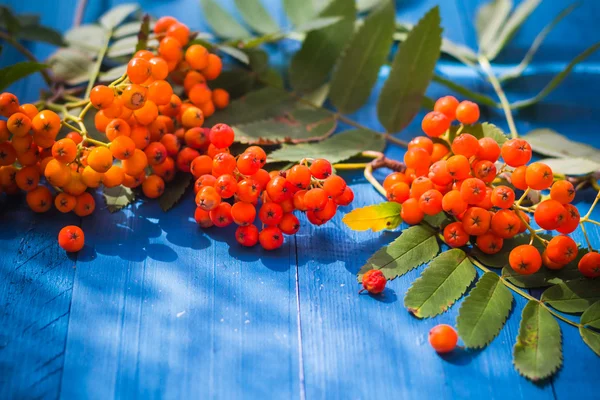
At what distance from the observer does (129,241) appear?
0.90 m

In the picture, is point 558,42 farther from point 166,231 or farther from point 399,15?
point 166,231

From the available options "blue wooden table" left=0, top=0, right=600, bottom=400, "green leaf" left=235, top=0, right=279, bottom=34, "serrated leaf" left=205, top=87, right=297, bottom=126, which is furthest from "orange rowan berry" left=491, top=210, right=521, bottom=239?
"green leaf" left=235, top=0, right=279, bottom=34

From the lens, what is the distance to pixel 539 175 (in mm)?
787

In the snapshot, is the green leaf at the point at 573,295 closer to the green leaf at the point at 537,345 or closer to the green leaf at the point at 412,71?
the green leaf at the point at 537,345

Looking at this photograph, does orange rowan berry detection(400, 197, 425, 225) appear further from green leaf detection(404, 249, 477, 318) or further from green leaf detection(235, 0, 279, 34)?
green leaf detection(235, 0, 279, 34)

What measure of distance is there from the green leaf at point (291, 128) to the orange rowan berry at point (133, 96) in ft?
0.58

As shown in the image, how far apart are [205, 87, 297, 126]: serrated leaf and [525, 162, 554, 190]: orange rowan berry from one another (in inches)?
18.2

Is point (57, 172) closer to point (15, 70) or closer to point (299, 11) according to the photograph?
point (15, 70)

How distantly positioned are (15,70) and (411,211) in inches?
25.6

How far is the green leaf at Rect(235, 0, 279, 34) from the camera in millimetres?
1252

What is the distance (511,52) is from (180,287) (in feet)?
3.09

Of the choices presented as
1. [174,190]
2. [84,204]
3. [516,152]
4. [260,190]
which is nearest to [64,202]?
[84,204]

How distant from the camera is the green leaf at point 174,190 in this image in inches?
37.1

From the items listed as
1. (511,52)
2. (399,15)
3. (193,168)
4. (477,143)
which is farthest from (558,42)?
(193,168)
